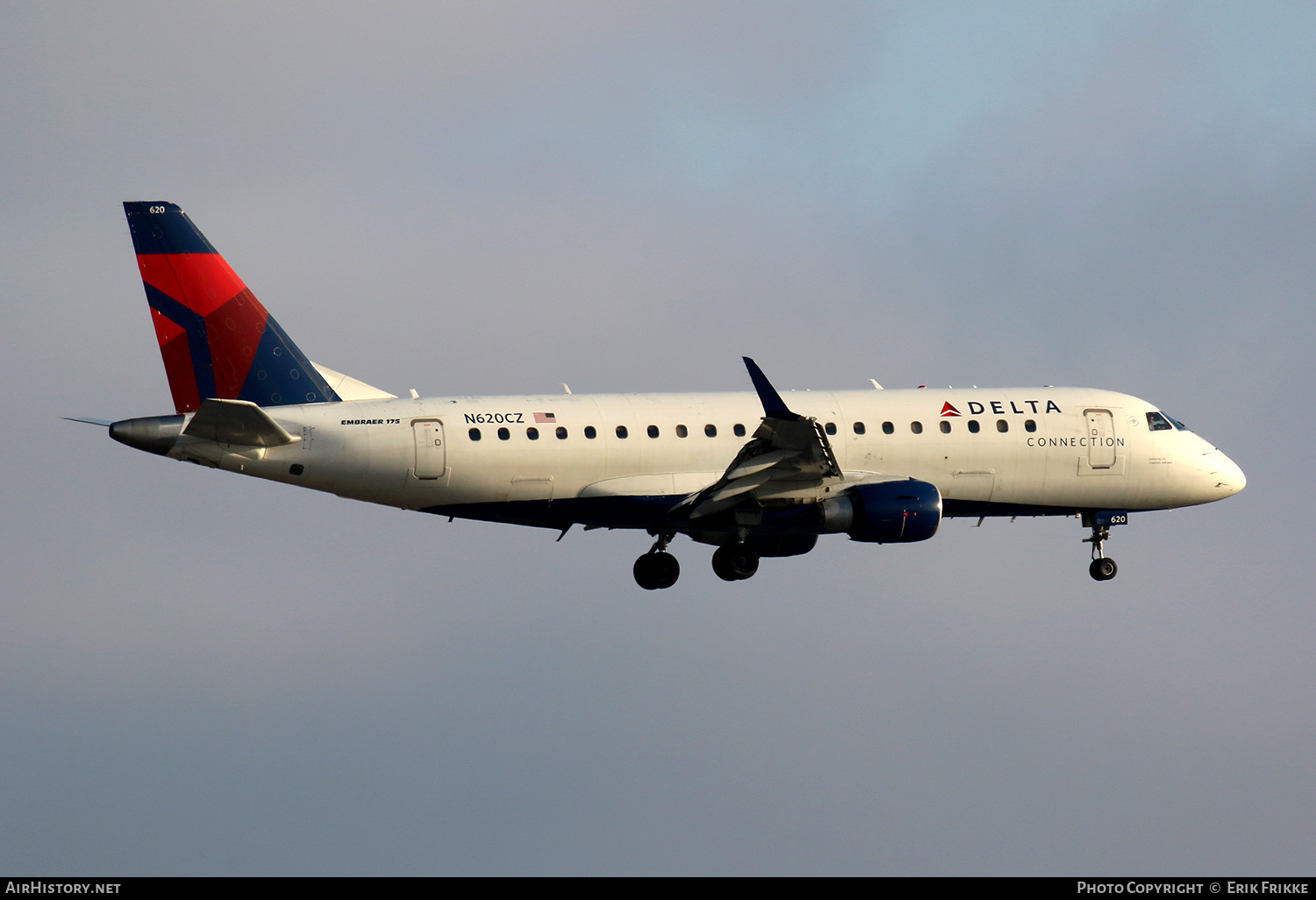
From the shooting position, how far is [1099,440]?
4875 centimetres

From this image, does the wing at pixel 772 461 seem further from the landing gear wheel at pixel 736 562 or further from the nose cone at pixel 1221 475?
the nose cone at pixel 1221 475

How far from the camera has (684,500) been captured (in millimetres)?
44906

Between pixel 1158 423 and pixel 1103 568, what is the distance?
15.5ft

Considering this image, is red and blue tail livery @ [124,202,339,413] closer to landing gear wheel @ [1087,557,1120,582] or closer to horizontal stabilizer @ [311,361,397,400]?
horizontal stabilizer @ [311,361,397,400]

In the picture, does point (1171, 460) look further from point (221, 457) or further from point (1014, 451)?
point (221, 457)

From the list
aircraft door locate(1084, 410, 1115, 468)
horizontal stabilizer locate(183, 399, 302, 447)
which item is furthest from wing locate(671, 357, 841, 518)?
horizontal stabilizer locate(183, 399, 302, 447)

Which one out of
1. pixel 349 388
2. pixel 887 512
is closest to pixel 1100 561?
pixel 887 512

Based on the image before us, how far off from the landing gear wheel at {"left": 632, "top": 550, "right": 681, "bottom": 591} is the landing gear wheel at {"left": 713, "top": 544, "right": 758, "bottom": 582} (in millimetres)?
1516

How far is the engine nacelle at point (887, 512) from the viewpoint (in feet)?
143

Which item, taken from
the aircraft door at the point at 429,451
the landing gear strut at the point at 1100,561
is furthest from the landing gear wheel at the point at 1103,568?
the aircraft door at the point at 429,451

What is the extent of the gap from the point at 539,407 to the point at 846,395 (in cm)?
887

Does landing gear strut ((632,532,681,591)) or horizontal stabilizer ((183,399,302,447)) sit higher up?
horizontal stabilizer ((183,399,302,447))

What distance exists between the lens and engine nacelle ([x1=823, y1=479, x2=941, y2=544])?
43625mm

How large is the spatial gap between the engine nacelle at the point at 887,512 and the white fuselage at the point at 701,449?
0.90 metres
